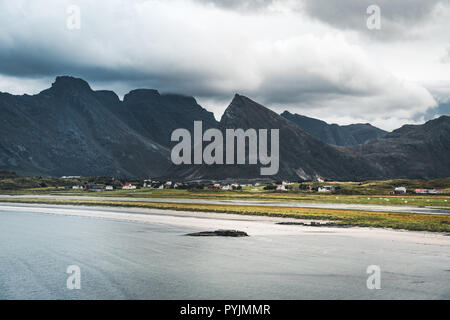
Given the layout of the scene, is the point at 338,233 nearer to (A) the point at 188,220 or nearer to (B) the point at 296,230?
(B) the point at 296,230
